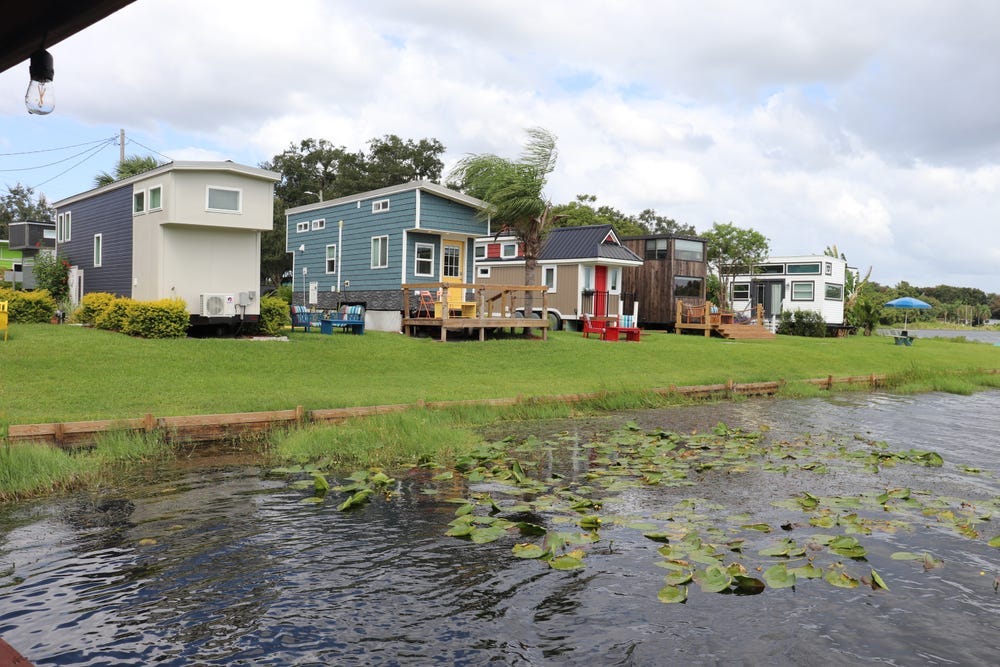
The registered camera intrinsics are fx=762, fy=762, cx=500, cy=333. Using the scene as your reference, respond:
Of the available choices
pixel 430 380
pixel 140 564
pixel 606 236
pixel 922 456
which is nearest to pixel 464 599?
pixel 140 564

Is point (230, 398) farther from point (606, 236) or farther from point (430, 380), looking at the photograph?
point (606, 236)

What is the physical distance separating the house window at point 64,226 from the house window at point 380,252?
1249 centimetres

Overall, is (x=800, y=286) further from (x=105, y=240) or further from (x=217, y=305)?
(x=105, y=240)

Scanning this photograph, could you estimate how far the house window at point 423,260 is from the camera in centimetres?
2883

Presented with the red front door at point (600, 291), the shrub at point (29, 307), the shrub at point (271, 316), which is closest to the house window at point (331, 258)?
the shrub at point (271, 316)

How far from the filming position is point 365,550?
742 cm

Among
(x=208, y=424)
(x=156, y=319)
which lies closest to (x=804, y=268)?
(x=156, y=319)

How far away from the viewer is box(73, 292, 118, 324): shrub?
79.9 feet

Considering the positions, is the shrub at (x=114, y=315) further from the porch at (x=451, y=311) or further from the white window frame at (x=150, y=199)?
the porch at (x=451, y=311)

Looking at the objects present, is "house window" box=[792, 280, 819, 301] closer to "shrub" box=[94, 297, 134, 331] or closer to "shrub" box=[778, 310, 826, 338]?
"shrub" box=[778, 310, 826, 338]

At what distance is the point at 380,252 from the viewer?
97.9 feet

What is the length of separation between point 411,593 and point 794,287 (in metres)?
42.9

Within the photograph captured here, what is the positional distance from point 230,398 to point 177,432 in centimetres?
285

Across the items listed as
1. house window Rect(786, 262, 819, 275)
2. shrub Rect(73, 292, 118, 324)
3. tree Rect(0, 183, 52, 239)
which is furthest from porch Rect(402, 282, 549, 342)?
tree Rect(0, 183, 52, 239)
